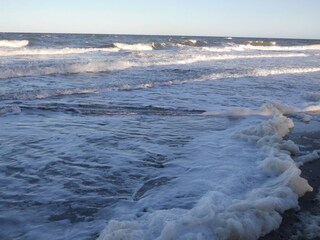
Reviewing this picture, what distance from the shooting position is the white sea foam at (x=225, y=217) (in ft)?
10.3

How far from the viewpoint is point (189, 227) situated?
10.7 ft

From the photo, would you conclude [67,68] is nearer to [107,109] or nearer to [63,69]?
[63,69]

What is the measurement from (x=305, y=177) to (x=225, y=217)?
1.61 meters

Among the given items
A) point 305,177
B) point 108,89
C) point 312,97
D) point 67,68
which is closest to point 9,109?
point 108,89

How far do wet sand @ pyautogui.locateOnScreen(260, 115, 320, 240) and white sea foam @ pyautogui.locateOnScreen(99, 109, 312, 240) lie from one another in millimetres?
68

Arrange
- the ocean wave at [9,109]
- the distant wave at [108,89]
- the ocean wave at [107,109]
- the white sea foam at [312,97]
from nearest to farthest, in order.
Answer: the ocean wave at [9,109], the ocean wave at [107,109], the distant wave at [108,89], the white sea foam at [312,97]

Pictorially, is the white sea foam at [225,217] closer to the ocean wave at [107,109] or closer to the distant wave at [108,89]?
the ocean wave at [107,109]

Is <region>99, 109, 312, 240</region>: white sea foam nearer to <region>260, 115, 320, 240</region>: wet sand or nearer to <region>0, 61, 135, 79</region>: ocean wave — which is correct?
<region>260, 115, 320, 240</region>: wet sand

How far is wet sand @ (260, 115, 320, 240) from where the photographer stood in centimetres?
326

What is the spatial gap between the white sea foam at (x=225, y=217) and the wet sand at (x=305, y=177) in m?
0.07

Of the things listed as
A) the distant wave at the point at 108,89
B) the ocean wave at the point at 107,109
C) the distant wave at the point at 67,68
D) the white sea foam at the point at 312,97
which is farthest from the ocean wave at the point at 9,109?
the white sea foam at the point at 312,97

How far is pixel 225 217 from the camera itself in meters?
3.36

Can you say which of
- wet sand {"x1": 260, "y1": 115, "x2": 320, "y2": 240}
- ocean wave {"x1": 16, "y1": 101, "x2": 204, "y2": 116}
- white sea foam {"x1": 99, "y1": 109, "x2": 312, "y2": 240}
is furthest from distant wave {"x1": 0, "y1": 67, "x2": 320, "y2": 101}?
white sea foam {"x1": 99, "y1": 109, "x2": 312, "y2": 240}

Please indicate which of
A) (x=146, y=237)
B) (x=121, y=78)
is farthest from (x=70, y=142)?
(x=121, y=78)
